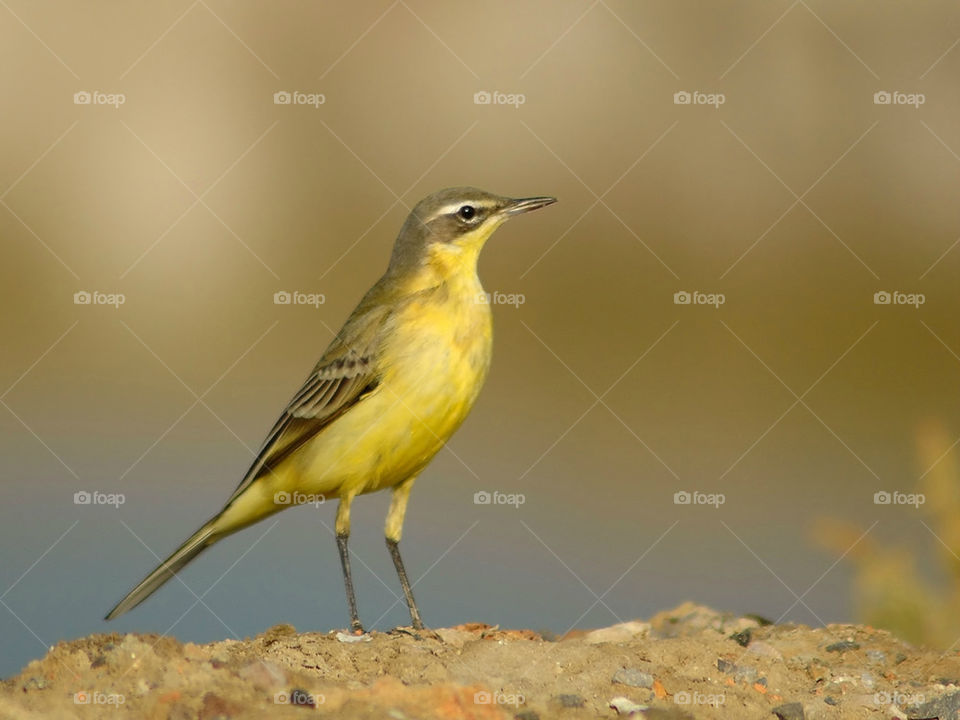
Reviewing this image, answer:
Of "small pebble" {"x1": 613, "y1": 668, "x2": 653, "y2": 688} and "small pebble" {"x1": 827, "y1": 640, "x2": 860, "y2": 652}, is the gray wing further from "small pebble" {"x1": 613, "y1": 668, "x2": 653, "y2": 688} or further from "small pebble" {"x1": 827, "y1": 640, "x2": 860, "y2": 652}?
"small pebble" {"x1": 827, "y1": 640, "x2": 860, "y2": 652}

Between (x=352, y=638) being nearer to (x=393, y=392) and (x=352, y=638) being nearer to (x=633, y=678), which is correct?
(x=393, y=392)

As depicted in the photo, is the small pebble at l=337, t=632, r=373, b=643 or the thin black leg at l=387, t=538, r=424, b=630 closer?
the small pebble at l=337, t=632, r=373, b=643

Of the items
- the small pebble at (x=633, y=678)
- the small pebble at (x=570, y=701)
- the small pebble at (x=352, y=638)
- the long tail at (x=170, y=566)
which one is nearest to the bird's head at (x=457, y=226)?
the long tail at (x=170, y=566)

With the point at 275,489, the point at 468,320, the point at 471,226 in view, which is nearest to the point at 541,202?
the point at 471,226

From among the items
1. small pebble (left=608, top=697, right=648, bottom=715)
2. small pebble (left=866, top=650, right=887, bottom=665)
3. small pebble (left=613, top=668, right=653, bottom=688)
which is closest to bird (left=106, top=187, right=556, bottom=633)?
small pebble (left=613, top=668, right=653, bottom=688)

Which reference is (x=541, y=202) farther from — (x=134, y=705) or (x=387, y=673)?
(x=134, y=705)

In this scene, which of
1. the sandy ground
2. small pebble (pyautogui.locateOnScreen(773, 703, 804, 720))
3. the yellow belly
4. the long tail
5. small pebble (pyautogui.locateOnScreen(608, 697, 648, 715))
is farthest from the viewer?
the long tail
